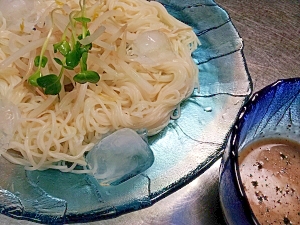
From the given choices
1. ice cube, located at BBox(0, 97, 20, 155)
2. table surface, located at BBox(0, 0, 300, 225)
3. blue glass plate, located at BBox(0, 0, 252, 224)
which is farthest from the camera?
table surface, located at BBox(0, 0, 300, 225)

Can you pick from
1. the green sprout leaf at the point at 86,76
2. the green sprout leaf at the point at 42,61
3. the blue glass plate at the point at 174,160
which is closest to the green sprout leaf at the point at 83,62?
the green sprout leaf at the point at 86,76

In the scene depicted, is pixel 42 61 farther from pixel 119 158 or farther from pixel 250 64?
pixel 250 64

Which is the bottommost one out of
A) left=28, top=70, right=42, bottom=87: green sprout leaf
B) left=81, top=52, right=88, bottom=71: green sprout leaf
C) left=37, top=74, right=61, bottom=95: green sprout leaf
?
left=28, top=70, right=42, bottom=87: green sprout leaf

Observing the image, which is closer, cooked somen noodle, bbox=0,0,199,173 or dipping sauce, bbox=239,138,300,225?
dipping sauce, bbox=239,138,300,225

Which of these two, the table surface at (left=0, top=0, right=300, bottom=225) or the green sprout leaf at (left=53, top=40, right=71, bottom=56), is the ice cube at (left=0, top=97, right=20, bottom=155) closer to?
the green sprout leaf at (left=53, top=40, right=71, bottom=56)

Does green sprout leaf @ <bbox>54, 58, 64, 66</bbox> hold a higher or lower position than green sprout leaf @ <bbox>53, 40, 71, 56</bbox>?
lower

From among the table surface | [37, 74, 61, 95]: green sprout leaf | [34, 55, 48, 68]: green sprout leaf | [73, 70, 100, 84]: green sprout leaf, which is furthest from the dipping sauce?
[34, 55, 48, 68]: green sprout leaf

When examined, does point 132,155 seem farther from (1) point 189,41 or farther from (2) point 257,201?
(1) point 189,41

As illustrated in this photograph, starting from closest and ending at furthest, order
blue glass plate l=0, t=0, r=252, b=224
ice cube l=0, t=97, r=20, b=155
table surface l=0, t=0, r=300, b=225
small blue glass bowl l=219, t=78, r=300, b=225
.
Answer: small blue glass bowl l=219, t=78, r=300, b=225 → blue glass plate l=0, t=0, r=252, b=224 → ice cube l=0, t=97, r=20, b=155 → table surface l=0, t=0, r=300, b=225
